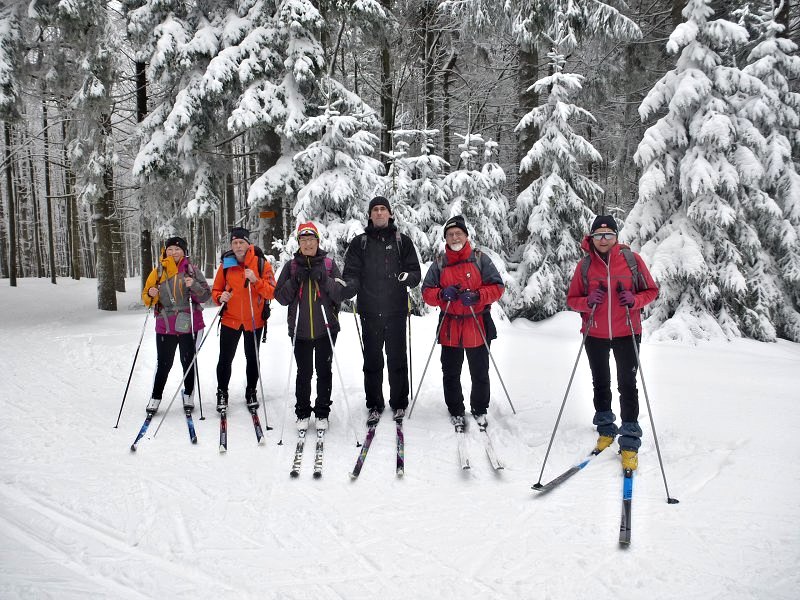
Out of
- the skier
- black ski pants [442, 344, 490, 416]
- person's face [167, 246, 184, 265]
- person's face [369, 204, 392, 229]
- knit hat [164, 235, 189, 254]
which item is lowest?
black ski pants [442, 344, 490, 416]

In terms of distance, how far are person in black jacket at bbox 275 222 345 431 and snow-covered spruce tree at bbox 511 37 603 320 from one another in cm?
701

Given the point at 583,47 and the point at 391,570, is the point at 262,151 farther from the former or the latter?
the point at 391,570

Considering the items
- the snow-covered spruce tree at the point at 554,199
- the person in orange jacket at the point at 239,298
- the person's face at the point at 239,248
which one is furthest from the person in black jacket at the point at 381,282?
the snow-covered spruce tree at the point at 554,199

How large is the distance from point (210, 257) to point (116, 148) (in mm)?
13641

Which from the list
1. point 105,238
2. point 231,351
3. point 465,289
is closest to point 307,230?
point 465,289

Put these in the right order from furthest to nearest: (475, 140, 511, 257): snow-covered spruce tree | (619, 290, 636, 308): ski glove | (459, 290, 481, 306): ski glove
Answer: (475, 140, 511, 257): snow-covered spruce tree < (459, 290, 481, 306): ski glove < (619, 290, 636, 308): ski glove

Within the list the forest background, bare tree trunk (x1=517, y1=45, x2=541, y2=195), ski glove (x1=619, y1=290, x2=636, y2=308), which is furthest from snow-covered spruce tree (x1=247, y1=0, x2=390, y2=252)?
ski glove (x1=619, y1=290, x2=636, y2=308)

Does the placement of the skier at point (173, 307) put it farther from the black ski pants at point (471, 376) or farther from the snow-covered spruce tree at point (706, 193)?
the snow-covered spruce tree at point (706, 193)

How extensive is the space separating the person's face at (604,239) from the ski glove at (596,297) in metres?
0.45

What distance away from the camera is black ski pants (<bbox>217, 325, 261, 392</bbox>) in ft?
19.9

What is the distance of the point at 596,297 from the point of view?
455 cm

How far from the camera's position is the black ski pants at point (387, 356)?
548cm

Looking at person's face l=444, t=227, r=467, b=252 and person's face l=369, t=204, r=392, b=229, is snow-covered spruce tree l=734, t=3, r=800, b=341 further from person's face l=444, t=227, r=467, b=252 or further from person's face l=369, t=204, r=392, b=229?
person's face l=369, t=204, r=392, b=229

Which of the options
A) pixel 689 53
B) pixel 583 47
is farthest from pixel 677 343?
pixel 583 47
